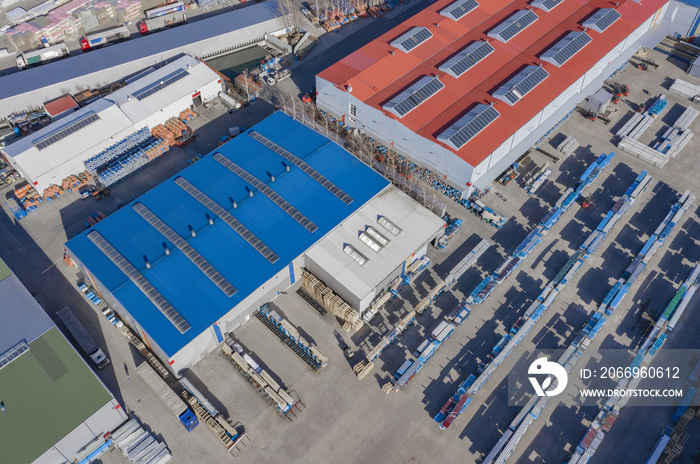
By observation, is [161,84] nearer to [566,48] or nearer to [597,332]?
[566,48]

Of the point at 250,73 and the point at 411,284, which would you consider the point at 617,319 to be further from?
the point at 250,73

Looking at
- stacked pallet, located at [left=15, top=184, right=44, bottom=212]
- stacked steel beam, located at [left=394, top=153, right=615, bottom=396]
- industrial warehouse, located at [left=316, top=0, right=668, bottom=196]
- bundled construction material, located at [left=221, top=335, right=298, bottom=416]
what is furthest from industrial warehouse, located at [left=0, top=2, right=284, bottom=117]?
stacked steel beam, located at [left=394, top=153, right=615, bottom=396]

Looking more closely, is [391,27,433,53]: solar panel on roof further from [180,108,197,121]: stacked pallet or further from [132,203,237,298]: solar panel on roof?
[132,203,237,298]: solar panel on roof

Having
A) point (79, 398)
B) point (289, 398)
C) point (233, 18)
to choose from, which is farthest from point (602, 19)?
point (79, 398)

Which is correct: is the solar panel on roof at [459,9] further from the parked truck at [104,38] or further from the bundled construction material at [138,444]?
the bundled construction material at [138,444]

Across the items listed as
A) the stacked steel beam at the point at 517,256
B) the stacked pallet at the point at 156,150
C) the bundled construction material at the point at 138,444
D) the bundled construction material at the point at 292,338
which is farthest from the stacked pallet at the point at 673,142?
the bundled construction material at the point at 138,444

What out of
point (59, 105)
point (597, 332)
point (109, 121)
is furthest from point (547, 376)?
point (59, 105)
